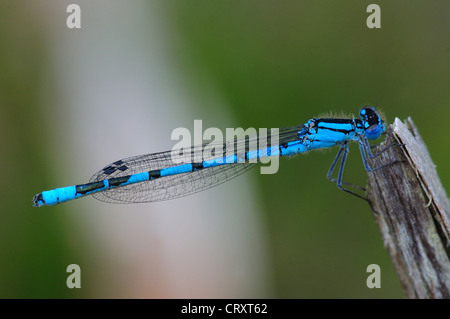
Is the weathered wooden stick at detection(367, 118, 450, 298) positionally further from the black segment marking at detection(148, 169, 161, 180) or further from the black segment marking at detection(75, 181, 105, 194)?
the black segment marking at detection(75, 181, 105, 194)

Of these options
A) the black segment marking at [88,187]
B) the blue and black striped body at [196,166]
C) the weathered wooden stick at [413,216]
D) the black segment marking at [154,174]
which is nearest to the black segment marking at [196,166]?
the blue and black striped body at [196,166]

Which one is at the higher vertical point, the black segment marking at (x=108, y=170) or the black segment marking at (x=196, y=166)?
the black segment marking at (x=196, y=166)

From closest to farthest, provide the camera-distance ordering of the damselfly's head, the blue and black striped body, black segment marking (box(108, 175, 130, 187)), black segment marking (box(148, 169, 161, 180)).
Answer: the damselfly's head, the blue and black striped body, black segment marking (box(108, 175, 130, 187)), black segment marking (box(148, 169, 161, 180))

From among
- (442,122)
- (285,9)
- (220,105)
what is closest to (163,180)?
(220,105)

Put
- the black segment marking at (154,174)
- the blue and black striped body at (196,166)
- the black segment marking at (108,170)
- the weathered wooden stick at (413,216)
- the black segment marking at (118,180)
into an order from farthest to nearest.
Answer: the black segment marking at (154,174)
the black segment marking at (118,180)
the black segment marking at (108,170)
the blue and black striped body at (196,166)
the weathered wooden stick at (413,216)

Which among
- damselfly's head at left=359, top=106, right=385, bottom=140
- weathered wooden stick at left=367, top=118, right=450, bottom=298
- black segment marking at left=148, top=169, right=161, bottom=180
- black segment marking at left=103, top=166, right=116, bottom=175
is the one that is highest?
damselfly's head at left=359, top=106, right=385, bottom=140

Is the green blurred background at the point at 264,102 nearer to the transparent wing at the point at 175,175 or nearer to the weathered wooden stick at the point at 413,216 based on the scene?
the transparent wing at the point at 175,175

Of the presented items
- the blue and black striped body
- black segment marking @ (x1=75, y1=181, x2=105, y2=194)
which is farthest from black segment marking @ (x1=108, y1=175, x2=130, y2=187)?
black segment marking @ (x1=75, y1=181, x2=105, y2=194)
